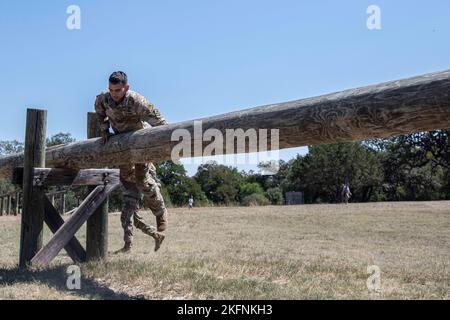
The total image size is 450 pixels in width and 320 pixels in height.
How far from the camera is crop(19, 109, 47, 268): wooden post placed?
599 centimetres

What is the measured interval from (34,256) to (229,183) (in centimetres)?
6614

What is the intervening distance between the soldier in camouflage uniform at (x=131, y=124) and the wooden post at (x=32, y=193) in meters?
0.84

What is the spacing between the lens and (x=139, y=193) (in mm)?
6566

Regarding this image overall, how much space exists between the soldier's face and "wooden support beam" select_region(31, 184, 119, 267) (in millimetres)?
1250

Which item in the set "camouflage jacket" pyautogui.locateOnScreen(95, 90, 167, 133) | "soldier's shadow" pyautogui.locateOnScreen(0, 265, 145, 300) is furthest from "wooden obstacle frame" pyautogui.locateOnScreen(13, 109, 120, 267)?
"camouflage jacket" pyautogui.locateOnScreen(95, 90, 167, 133)

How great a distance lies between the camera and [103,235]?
639 cm

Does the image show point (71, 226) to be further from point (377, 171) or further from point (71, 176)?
point (377, 171)

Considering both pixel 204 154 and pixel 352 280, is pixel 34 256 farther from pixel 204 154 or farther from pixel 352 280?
pixel 352 280

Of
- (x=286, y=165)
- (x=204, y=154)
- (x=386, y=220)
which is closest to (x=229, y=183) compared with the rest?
(x=286, y=165)

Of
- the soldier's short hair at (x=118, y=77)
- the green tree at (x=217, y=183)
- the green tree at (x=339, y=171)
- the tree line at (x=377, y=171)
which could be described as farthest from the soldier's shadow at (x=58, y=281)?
the green tree at (x=217, y=183)

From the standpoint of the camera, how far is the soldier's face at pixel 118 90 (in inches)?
216

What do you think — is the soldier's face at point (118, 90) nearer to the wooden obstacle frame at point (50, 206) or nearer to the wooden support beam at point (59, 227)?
the wooden obstacle frame at point (50, 206)

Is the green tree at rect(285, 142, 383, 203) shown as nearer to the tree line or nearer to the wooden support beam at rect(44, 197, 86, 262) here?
the tree line

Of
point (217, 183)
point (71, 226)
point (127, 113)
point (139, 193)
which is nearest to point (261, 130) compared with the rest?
point (127, 113)
